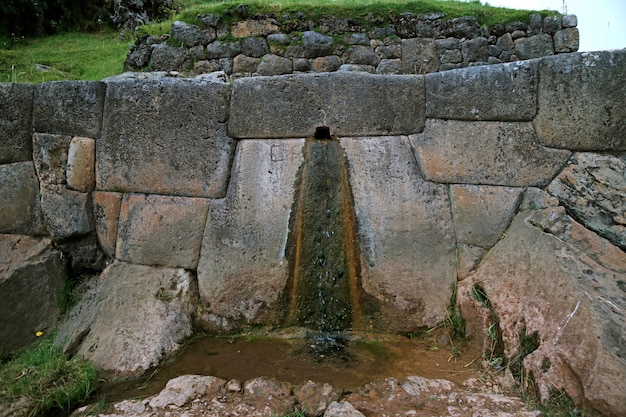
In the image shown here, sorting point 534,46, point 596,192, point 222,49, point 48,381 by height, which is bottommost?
point 48,381

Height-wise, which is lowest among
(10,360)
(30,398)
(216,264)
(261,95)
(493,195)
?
(10,360)

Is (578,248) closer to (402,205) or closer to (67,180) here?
(402,205)

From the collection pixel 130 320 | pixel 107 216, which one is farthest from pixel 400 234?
pixel 107 216

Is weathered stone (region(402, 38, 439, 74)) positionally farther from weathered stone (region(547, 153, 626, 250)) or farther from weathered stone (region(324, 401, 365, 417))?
weathered stone (region(324, 401, 365, 417))

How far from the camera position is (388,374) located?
2.60m

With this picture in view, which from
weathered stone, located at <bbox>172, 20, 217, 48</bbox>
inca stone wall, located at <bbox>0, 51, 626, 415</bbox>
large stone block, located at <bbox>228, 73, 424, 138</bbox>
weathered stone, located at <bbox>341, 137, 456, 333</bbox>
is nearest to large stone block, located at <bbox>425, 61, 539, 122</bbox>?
inca stone wall, located at <bbox>0, 51, 626, 415</bbox>

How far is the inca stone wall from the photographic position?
272cm

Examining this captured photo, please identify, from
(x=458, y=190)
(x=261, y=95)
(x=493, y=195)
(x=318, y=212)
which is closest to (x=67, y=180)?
(x=261, y=95)

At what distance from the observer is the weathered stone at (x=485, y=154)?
287 centimetres

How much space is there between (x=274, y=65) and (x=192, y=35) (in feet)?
4.55

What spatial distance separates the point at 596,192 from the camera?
8.87 ft

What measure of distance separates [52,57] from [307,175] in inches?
293

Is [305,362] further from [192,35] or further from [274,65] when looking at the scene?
[192,35]

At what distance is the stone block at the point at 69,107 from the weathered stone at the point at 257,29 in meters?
4.67
